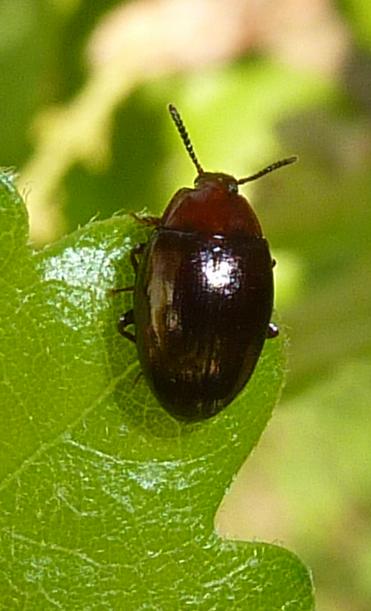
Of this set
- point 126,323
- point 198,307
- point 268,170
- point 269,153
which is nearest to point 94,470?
point 126,323

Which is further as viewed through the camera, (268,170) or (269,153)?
(269,153)

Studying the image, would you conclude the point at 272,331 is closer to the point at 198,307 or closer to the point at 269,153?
the point at 198,307

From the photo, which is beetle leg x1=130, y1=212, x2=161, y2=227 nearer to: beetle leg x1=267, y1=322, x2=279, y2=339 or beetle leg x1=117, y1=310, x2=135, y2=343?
beetle leg x1=117, y1=310, x2=135, y2=343

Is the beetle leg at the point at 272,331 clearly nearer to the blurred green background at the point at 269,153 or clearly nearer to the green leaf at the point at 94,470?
the green leaf at the point at 94,470

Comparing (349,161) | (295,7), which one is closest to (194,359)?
(349,161)

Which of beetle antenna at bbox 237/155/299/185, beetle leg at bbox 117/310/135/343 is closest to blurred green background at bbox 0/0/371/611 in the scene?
beetle antenna at bbox 237/155/299/185

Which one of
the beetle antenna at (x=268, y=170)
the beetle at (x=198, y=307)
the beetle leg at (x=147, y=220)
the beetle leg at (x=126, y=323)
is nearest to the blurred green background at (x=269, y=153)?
the beetle antenna at (x=268, y=170)

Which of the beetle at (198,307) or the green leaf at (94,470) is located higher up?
the beetle at (198,307)
